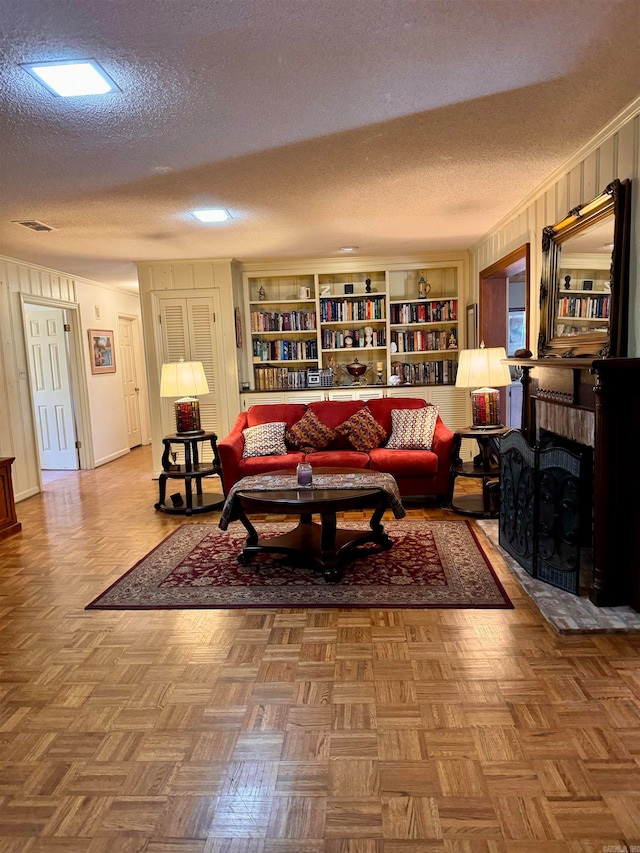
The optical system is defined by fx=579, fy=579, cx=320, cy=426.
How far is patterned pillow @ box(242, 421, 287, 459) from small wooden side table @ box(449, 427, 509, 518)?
4.95ft

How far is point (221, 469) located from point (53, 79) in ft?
10.5

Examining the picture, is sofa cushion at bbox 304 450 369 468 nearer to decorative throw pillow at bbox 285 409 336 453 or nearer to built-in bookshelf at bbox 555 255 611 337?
decorative throw pillow at bbox 285 409 336 453

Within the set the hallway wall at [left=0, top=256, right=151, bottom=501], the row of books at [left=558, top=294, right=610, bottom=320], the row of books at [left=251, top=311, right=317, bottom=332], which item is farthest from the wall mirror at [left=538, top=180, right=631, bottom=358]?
the hallway wall at [left=0, top=256, right=151, bottom=501]

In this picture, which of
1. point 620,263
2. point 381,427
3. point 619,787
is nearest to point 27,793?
point 619,787

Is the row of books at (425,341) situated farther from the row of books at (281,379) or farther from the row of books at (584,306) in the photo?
the row of books at (584,306)

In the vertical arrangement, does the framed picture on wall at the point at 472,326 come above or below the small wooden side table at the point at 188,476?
above

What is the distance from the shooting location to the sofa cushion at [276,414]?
18.2 ft

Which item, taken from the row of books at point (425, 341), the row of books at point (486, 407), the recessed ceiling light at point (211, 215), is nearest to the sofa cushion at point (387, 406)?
the row of books at point (486, 407)

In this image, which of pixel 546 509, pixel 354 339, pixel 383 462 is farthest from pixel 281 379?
pixel 546 509

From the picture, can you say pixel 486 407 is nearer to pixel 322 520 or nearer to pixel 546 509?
pixel 546 509

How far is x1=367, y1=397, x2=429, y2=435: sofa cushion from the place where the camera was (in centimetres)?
546

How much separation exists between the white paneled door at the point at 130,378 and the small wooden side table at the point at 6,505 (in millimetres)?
4258

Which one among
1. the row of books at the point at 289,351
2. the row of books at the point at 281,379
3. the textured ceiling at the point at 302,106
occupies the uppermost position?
the textured ceiling at the point at 302,106

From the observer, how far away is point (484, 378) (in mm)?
4570
